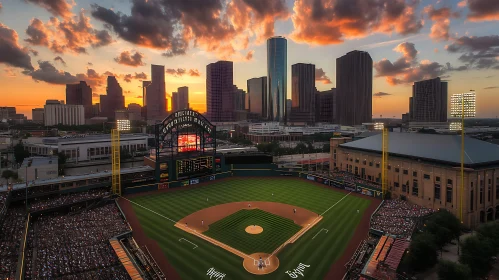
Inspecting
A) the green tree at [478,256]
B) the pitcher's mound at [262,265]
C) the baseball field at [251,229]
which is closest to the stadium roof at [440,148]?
the baseball field at [251,229]

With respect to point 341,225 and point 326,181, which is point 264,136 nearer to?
point 326,181

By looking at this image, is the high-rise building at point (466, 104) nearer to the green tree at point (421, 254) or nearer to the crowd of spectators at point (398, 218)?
the crowd of spectators at point (398, 218)

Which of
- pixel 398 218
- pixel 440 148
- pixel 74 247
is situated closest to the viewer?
pixel 74 247

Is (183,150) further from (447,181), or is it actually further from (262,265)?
(447,181)

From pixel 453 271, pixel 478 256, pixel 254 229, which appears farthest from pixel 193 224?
pixel 478 256

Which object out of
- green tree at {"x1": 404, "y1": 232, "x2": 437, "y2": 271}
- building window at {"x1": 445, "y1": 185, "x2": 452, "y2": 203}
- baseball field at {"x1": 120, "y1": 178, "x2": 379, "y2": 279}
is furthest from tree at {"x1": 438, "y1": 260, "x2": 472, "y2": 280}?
building window at {"x1": 445, "y1": 185, "x2": 452, "y2": 203}

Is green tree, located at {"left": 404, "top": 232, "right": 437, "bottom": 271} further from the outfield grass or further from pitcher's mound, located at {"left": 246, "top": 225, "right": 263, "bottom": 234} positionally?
pitcher's mound, located at {"left": 246, "top": 225, "right": 263, "bottom": 234}
